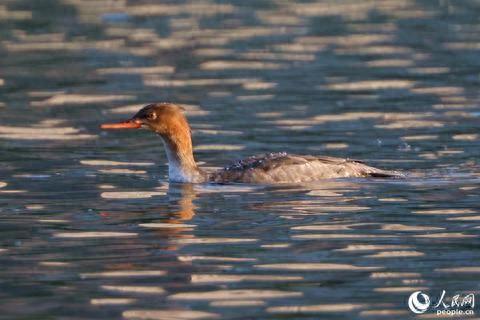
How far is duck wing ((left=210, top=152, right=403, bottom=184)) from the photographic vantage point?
55.8ft

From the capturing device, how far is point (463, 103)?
2228 centimetres

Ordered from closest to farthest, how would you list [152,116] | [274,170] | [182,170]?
1. [274,170]
2. [182,170]
3. [152,116]

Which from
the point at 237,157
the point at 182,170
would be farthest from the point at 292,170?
the point at 237,157

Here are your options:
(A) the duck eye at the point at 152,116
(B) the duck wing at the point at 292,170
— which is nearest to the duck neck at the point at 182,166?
(B) the duck wing at the point at 292,170

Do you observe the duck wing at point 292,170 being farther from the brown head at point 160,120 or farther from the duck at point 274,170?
the brown head at point 160,120

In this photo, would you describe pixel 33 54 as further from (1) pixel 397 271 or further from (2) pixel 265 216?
(1) pixel 397 271

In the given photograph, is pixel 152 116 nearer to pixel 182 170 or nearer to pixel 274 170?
pixel 182 170

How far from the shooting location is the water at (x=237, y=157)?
11852 mm

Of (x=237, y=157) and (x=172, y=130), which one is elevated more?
(x=172, y=130)

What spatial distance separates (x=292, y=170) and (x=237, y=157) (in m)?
1.84

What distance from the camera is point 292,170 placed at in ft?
56.2

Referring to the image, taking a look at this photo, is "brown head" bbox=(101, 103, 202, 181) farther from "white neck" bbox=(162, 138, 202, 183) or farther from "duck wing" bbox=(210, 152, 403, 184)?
"duck wing" bbox=(210, 152, 403, 184)

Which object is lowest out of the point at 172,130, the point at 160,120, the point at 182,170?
the point at 182,170

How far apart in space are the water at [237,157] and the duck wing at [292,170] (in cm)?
17
